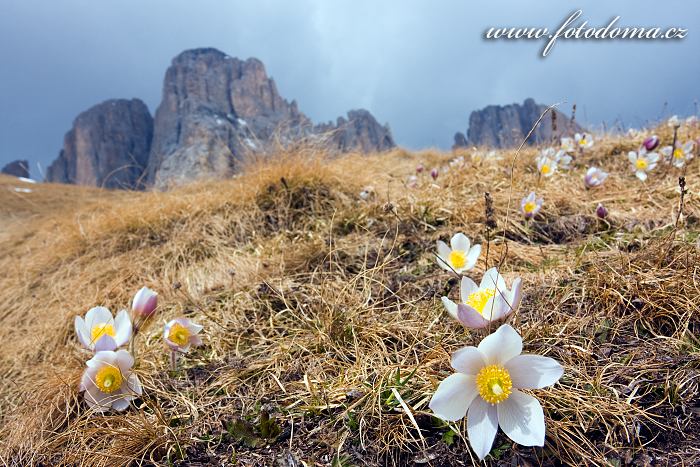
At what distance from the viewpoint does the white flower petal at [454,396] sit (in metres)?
0.81

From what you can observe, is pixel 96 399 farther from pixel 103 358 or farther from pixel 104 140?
pixel 104 140

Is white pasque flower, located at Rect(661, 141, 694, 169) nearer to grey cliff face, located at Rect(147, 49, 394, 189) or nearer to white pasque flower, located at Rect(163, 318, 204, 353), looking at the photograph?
white pasque flower, located at Rect(163, 318, 204, 353)

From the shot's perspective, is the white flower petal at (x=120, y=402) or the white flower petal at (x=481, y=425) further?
the white flower petal at (x=120, y=402)

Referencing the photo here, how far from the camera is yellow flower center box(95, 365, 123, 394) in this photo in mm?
1177

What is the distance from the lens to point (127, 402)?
3.92ft

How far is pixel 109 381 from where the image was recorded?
1.18 meters

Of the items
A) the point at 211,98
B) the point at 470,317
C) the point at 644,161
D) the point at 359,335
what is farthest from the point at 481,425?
the point at 211,98

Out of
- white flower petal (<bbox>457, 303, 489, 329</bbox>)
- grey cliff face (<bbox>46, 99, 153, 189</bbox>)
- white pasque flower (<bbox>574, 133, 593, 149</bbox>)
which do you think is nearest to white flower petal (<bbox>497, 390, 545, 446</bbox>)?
white flower petal (<bbox>457, 303, 489, 329</bbox>)

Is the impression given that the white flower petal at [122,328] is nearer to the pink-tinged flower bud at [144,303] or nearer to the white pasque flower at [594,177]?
the pink-tinged flower bud at [144,303]

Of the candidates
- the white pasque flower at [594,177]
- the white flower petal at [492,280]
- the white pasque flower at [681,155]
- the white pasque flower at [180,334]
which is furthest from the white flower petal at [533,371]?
the white pasque flower at [681,155]

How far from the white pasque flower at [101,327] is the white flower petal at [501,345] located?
1.07 metres

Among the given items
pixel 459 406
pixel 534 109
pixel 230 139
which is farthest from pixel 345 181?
pixel 534 109

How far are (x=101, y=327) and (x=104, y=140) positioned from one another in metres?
67.3

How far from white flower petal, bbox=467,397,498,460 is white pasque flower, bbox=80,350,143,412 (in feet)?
3.02
